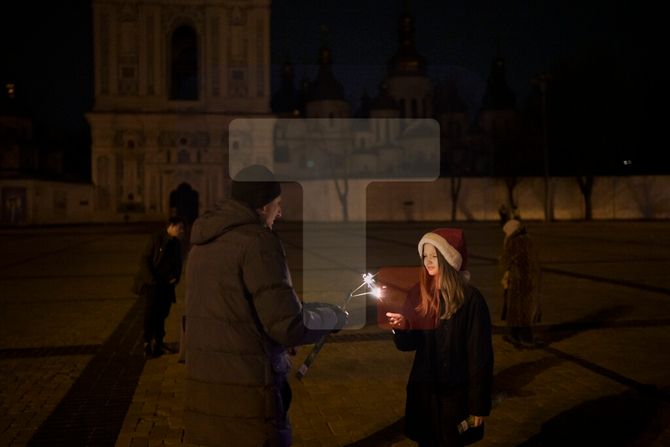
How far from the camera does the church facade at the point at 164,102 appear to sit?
5572cm

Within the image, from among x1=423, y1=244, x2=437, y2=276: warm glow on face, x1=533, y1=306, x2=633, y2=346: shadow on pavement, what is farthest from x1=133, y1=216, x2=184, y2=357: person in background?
x1=423, y1=244, x2=437, y2=276: warm glow on face

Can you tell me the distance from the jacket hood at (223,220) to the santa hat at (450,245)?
3.92ft

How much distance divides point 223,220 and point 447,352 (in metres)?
1.54

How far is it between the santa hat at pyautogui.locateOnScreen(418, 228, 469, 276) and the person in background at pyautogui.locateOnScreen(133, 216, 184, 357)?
506 cm

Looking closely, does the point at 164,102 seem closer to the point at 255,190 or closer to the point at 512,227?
the point at 512,227

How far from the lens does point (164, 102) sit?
56906mm

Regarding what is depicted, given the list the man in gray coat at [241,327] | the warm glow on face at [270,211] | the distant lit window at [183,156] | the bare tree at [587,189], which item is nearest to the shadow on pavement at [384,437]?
the man in gray coat at [241,327]

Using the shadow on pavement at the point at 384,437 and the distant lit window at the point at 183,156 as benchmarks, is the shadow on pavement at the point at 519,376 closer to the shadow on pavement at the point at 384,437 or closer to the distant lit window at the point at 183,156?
the shadow on pavement at the point at 384,437

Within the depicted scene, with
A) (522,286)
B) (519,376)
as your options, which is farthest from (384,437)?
(522,286)

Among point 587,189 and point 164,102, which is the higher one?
point 164,102

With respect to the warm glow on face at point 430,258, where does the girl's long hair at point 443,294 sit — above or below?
below

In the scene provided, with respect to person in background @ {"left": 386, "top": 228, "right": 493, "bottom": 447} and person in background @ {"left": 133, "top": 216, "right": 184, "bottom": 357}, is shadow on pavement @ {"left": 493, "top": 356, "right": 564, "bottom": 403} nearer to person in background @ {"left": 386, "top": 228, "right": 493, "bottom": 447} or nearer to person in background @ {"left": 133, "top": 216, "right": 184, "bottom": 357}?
person in background @ {"left": 386, "top": 228, "right": 493, "bottom": 447}

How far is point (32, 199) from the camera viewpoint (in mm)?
51156

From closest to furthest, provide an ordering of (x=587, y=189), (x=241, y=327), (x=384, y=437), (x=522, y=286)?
(x=241, y=327), (x=384, y=437), (x=522, y=286), (x=587, y=189)
